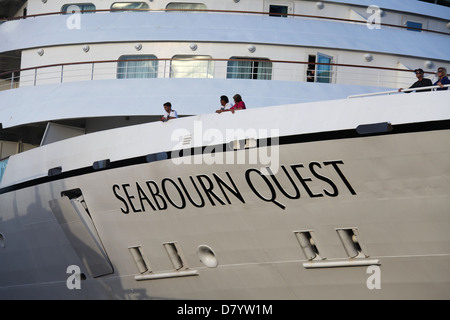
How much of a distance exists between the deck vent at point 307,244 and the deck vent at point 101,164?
3402 millimetres

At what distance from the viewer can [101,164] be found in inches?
559

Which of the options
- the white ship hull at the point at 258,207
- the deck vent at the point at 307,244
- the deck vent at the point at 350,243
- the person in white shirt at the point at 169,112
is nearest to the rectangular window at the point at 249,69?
the person in white shirt at the point at 169,112

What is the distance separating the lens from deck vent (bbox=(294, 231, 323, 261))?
1236 cm

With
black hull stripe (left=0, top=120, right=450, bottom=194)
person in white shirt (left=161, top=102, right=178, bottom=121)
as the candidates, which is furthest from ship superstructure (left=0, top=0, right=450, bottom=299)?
person in white shirt (left=161, top=102, right=178, bottom=121)

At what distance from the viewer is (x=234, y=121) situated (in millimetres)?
12891

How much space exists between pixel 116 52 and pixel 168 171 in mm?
5925

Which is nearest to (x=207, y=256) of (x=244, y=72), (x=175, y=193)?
(x=175, y=193)

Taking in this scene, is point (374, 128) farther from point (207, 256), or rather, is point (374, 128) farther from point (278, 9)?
point (278, 9)

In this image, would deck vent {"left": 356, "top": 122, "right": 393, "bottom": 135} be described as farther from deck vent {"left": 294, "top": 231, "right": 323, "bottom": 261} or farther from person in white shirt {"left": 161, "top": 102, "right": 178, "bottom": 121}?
person in white shirt {"left": 161, "top": 102, "right": 178, "bottom": 121}

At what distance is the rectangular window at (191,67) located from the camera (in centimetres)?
1788

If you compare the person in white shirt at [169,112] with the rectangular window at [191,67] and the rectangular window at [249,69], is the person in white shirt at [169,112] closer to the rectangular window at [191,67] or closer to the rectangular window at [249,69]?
the rectangular window at [191,67]

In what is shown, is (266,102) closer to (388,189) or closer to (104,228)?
(104,228)
